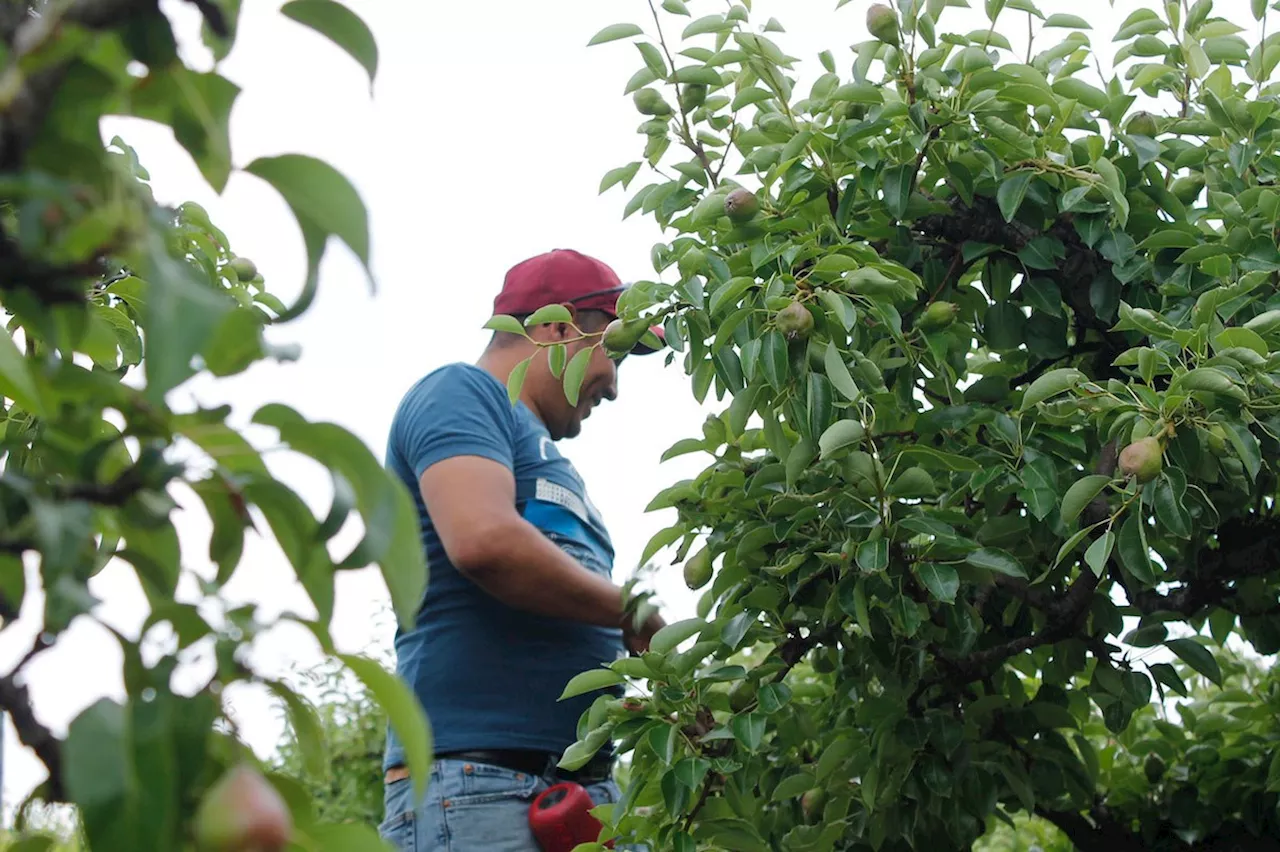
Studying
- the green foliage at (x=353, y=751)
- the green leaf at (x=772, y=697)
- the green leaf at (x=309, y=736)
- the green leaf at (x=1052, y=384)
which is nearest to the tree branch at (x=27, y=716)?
the green leaf at (x=309, y=736)

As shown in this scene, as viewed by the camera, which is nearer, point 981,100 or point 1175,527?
point 1175,527

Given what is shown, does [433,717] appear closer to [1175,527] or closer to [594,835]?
[594,835]

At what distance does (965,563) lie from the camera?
2.11m

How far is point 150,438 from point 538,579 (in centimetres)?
163

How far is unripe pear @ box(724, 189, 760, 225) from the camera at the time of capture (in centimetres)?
211

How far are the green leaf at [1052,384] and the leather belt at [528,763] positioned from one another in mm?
978

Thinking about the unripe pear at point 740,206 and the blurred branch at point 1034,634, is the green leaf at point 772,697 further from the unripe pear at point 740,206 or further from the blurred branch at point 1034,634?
the unripe pear at point 740,206

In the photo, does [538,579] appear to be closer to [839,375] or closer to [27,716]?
[839,375]

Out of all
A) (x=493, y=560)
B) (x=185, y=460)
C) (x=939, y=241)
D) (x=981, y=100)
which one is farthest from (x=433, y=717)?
(x=185, y=460)

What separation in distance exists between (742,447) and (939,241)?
1.56 ft

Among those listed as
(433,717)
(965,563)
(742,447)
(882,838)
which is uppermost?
(742,447)

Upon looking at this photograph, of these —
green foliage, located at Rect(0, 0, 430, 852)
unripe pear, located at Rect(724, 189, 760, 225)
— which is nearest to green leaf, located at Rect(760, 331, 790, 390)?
unripe pear, located at Rect(724, 189, 760, 225)

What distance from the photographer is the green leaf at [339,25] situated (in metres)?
0.78

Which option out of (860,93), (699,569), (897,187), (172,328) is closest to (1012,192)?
(897,187)
